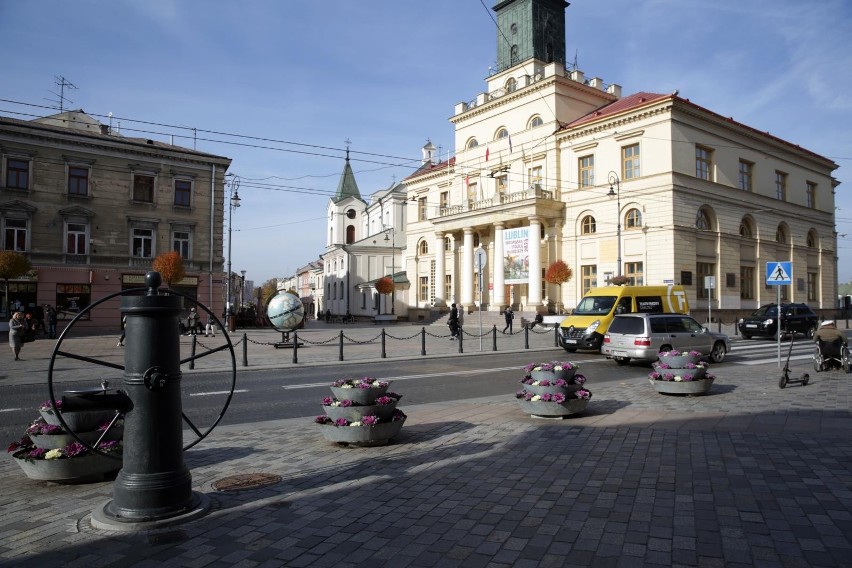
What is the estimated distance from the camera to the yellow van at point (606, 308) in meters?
20.3

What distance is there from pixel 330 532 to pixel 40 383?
12817 mm

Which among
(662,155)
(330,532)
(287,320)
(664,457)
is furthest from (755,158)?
(330,532)

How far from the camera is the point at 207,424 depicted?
8.61 meters

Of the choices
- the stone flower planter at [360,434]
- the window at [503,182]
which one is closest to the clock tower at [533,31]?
the window at [503,182]

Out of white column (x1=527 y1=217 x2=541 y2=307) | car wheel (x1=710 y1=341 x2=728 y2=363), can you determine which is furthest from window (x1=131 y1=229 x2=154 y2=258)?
car wheel (x1=710 y1=341 x2=728 y2=363)

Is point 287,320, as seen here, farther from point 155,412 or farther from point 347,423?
point 155,412

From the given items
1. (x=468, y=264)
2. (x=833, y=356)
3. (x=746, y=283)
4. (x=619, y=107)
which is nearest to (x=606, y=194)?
(x=619, y=107)

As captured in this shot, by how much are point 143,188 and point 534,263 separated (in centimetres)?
2702

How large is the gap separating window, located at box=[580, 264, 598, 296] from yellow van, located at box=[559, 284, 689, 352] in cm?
1748

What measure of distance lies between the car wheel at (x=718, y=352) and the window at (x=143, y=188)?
34317mm

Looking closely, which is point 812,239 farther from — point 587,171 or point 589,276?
point 589,276

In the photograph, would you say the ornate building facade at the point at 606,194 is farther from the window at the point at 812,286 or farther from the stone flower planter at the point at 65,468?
the stone flower planter at the point at 65,468

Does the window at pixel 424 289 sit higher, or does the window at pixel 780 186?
the window at pixel 780 186

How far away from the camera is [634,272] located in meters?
38.1
